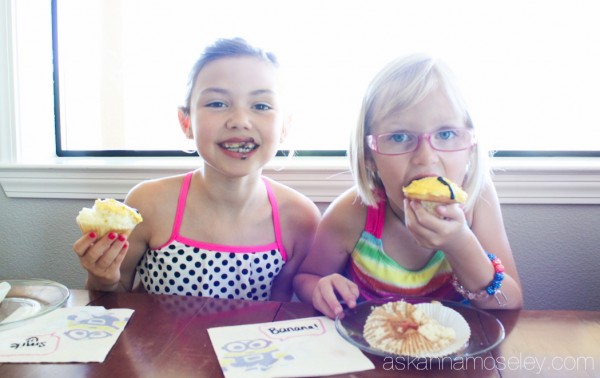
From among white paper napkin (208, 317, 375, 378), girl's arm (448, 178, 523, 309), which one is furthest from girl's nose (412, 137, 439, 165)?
white paper napkin (208, 317, 375, 378)

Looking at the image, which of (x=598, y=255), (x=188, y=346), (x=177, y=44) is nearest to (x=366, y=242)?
(x=188, y=346)

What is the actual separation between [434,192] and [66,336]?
0.77 metres

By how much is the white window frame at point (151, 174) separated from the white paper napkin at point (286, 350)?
33.6 inches

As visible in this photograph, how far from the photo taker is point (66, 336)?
2.98 ft

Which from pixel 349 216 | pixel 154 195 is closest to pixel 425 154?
pixel 349 216

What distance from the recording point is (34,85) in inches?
76.2

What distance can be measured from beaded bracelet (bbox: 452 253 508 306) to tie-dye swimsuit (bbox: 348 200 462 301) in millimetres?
100

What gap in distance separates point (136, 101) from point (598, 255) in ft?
6.11

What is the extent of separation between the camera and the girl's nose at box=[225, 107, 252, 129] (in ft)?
4.10

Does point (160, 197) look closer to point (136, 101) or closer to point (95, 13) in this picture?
point (136, 101)

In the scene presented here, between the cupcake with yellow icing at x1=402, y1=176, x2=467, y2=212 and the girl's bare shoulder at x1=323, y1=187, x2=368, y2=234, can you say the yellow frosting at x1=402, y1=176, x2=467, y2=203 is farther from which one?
the girl's bare shoulder at x1=323, y1=187, x2=368, y2=234

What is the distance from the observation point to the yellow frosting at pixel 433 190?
1007 mm

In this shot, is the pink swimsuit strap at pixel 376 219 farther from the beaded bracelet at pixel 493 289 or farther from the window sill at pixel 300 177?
the window sill at pixel 300 177

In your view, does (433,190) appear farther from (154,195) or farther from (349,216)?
(154,195)
